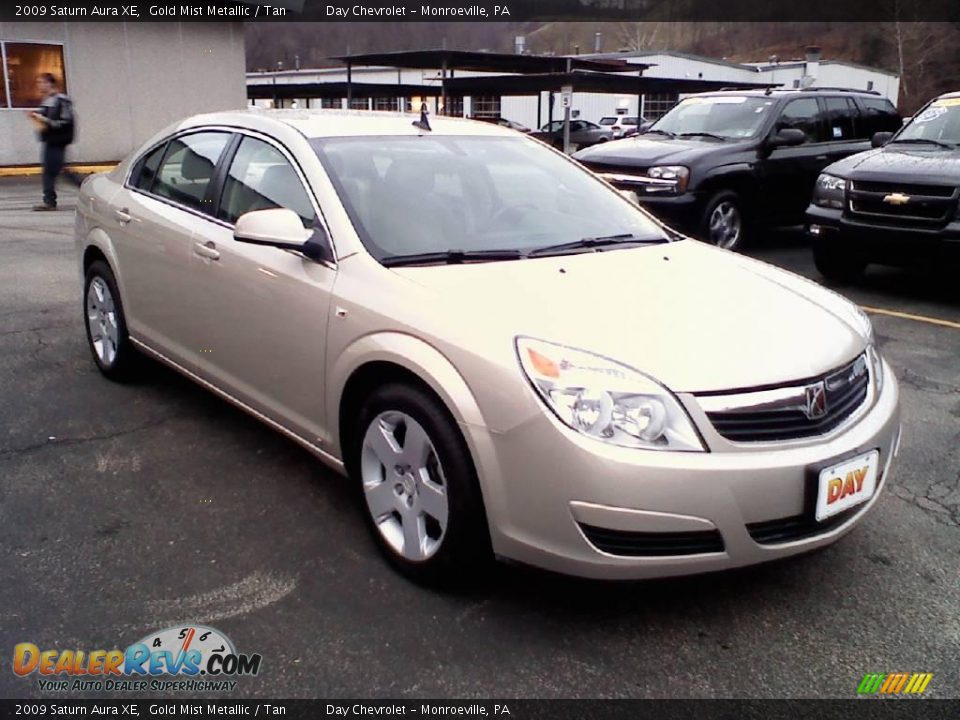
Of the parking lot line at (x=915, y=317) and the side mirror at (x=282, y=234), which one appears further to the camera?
the parking lot line at (x=915, y=317)

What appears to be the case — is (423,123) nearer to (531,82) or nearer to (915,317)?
(915,317)

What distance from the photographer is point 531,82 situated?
2792 cm

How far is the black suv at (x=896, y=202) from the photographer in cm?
682

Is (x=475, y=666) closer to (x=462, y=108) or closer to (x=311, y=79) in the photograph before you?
(x=462, y=108)

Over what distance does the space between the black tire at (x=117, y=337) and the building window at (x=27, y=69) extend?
51.3 ft

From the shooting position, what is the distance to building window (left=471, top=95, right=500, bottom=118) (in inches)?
2015

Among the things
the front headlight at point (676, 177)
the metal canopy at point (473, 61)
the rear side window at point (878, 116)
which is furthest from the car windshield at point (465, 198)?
the metal canopy at point (473, 61)

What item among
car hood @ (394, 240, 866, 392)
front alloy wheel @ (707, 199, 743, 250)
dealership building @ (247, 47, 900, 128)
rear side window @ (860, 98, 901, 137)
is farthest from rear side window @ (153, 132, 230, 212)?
dealership building @ (247, 47, 900, 128)

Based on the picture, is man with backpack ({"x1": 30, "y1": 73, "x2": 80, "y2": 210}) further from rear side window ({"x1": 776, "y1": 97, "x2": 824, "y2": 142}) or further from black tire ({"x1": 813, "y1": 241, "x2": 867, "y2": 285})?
black tire ({"x1": 813, "y1": 241, "x2": 867, "y2": 285})

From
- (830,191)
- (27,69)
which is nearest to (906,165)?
(830,191)

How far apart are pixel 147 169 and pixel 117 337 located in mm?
940

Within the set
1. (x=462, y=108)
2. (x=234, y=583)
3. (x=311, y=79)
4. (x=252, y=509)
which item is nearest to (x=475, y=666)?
(x=234, y=583)

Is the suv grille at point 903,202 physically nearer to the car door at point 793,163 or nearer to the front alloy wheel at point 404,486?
the car door at point 793,163

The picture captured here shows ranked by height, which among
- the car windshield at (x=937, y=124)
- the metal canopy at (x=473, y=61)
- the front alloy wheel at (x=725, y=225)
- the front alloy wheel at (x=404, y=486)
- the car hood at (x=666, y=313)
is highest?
the metal canopy at (x=473, y=61)
